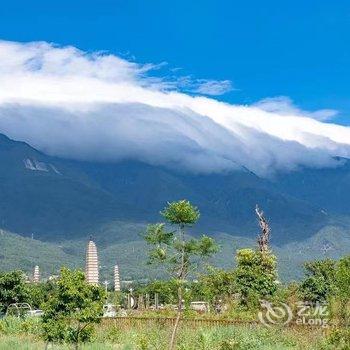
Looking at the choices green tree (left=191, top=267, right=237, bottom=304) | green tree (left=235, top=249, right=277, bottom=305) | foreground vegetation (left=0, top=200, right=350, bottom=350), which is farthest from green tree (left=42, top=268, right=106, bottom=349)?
green tree (left=191, top=267, right=237, bottom=304)

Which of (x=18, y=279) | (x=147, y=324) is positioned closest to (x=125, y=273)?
(x=18, y=279)

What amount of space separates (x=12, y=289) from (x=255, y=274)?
14158mm

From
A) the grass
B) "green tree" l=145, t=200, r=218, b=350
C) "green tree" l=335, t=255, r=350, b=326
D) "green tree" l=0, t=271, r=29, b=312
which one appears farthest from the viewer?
"green tree" l=0, t=271, r=29, b=312

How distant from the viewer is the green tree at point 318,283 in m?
44.0

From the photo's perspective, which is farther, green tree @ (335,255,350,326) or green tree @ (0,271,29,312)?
green tree @ (0,271,29,312)

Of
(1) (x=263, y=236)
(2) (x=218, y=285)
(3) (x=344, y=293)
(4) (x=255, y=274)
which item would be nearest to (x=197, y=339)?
(3) (x=344, y=293)

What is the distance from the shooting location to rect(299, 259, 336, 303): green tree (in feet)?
144

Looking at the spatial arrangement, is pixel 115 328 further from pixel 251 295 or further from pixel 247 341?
pixel 251 295

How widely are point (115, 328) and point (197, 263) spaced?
704 cm

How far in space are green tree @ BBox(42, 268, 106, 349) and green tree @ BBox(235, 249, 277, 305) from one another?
66.2 ft

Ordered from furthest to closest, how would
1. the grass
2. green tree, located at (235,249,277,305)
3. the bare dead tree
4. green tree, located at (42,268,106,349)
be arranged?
the bare dead tree < green tree, located at (235,249,277,305) < the grass < green tree, located at (42,268,106,349)

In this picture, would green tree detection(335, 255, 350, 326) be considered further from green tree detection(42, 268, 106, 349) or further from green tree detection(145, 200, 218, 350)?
green tree detection(42, 268, 106, 349)

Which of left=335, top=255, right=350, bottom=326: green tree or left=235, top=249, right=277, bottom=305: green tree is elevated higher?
left=235, top=249, right=277, bottom=305: green tree

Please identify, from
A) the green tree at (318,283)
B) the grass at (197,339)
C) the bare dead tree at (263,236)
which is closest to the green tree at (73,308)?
the grass at (197,339)
